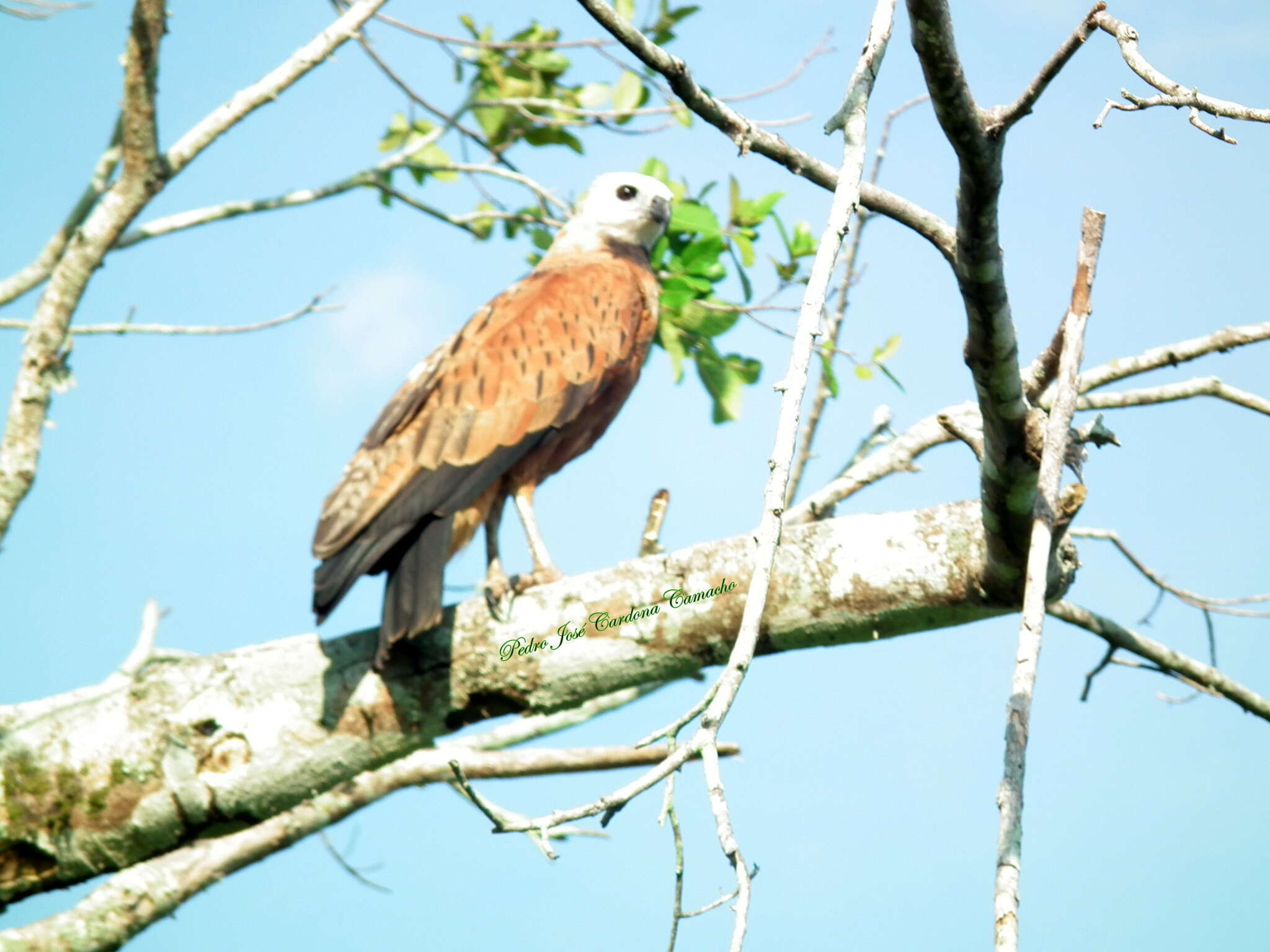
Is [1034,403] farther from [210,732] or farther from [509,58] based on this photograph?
[509,58]

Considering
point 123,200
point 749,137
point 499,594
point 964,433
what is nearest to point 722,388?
point 499,594

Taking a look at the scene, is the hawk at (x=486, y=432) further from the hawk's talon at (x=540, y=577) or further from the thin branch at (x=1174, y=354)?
the thin branch at (x=1174, y=354)

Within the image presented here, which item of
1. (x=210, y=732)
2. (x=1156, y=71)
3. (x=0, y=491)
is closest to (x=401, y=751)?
(x=210, y=732)

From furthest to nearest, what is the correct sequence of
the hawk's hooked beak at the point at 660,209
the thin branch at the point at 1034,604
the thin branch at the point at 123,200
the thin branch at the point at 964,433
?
the hawk's hooked beak at the point at 660,209 → the thin branch at the point at 123,200 → the thin branch at the point at 964,433 → the thin branch at the point at 1034,604

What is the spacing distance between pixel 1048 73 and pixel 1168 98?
0.22m

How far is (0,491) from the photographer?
4.48 meters

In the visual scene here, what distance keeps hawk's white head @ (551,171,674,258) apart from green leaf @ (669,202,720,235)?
465 millimetres

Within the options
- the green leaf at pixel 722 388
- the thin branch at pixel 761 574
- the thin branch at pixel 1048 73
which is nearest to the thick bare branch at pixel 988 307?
the thin branch at pixel 1048 73

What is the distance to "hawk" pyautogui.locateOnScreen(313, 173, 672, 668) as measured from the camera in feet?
12.4

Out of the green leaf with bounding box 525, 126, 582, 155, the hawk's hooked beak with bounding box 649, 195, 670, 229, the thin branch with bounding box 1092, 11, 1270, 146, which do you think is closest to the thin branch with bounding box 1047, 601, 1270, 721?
the thin branch with bounding box 1092, 11, 1270, 146

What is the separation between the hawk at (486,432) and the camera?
12.4ft

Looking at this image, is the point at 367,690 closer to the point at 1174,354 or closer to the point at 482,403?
the point at 482,403

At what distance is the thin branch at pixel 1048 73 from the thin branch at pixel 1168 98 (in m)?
0.02

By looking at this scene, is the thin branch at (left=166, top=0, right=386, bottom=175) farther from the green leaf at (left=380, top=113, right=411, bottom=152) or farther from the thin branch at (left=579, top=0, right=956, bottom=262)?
the thin branch at (left=579, top=0, right=956, bottom=262)
